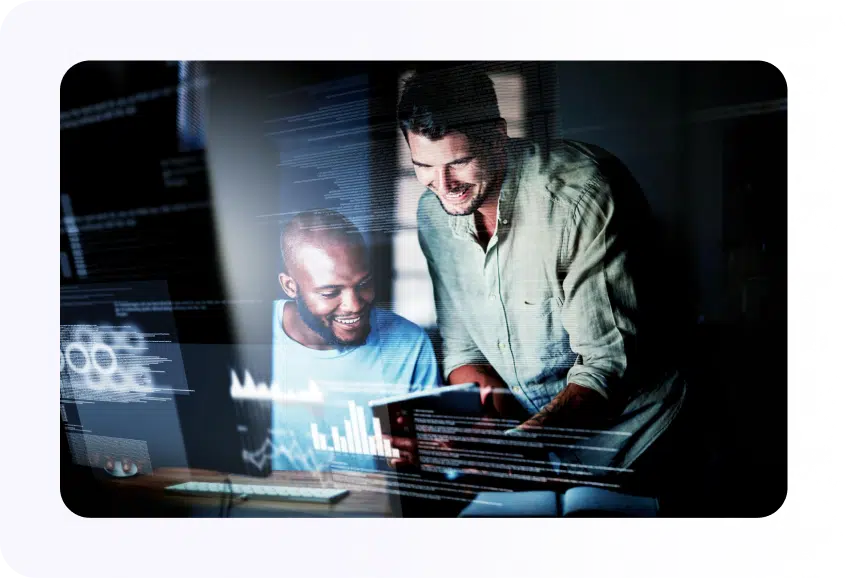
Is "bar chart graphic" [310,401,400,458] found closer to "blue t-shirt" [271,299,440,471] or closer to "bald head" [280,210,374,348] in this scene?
"blue t-shirt" [271,299,440,471]

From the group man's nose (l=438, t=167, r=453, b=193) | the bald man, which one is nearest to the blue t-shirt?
the bald man

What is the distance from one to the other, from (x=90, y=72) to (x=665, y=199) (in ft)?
4.23

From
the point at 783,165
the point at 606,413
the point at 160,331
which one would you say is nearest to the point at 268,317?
the point at 160,331

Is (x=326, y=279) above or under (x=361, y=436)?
above

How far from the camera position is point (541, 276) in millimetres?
1421

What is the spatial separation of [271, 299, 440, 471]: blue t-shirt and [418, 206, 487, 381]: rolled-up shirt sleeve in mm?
45

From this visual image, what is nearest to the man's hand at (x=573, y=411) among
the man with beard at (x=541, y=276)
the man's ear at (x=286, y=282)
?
the man with beard at (x=541, y=276)

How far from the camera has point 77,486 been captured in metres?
1.51

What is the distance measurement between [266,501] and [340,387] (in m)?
0.31

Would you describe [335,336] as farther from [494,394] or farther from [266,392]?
[494,394]

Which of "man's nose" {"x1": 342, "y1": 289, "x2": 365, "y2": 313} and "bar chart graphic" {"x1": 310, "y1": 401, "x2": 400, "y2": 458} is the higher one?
"man's nose" {"x1": 342, "y1": 289, "x2": 365, "y2": 313}

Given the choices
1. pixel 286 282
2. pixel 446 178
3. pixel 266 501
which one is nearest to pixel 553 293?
pixel 446 178

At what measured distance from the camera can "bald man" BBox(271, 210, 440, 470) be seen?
1449mm
